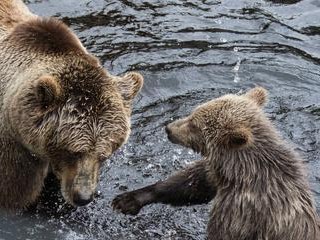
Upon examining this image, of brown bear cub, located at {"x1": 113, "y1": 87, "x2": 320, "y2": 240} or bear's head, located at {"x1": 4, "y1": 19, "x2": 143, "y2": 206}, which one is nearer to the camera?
bear's head, located at {"x1": 4, "y1": 19, "x2": 143, "y2": 206}

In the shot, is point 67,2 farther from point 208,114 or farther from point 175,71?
point 208,114

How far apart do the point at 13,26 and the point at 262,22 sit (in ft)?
16.5

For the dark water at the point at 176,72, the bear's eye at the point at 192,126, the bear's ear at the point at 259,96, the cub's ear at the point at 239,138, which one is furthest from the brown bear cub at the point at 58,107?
the bear's ear at the point at 259,96

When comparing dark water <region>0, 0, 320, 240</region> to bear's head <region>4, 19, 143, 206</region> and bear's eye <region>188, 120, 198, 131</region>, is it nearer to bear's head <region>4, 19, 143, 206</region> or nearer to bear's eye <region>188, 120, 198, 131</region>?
bear's eye <region>188, 120, 198, 131</region>

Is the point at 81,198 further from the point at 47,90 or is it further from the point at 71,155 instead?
the point at 47,90

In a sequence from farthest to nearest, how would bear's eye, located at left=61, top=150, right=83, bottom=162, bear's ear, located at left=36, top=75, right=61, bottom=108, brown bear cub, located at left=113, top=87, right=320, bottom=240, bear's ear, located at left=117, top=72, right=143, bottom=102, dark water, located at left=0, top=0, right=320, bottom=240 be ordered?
dark water, located at left=0, top=0, right=320, bottom=240 → brown bear cub, located at left=113, top=87, right=320, bottom=240 → bear's ear, located at left=117, top=72, right=143, bottom=102 → bear's eye, located at left=61, top=150, right=83, bottom=162 → bear's ear, located at left=36, top=75, right=61, bottom=108

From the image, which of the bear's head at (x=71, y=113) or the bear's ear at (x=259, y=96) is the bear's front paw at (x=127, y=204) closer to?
the bear's head at (x=71, y=113)

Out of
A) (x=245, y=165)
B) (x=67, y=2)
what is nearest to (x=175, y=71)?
(x=67, y=2)

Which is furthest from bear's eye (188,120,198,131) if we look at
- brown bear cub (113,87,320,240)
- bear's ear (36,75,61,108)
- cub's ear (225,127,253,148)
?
bear's ear (36,75,61,108)

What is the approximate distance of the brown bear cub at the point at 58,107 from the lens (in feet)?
22.5

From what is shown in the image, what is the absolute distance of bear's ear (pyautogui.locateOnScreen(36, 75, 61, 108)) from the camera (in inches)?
267

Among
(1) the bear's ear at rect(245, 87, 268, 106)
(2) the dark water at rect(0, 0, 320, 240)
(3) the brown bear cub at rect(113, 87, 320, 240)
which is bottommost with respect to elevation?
(2) the dark water at rect(0, 0, 320, 240)

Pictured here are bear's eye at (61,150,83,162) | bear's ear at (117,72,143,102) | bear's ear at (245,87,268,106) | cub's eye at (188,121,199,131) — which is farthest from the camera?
bear's ear at (245,87,268,106)

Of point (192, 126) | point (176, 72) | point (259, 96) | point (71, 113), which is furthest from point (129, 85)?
point (176, 72)
